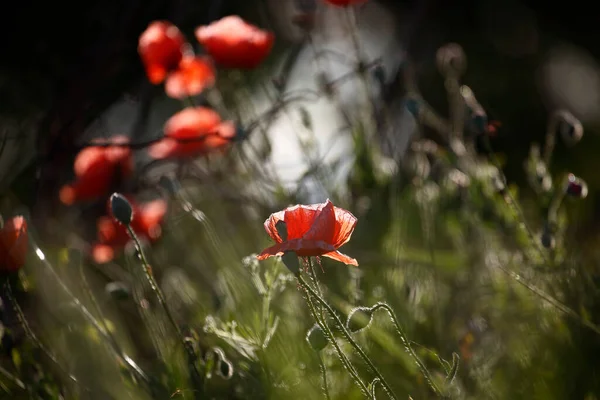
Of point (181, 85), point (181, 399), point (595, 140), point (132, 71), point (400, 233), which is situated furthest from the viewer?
point (595, 140)

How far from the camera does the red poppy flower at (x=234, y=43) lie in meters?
1.82

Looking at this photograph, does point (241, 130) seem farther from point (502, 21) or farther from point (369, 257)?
point (502, 21)

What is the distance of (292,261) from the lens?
1.04 metres

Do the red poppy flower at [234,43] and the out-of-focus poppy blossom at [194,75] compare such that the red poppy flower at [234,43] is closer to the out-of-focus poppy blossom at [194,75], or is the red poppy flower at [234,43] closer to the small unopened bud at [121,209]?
the out-of-focus poppy blossom at [194,75]


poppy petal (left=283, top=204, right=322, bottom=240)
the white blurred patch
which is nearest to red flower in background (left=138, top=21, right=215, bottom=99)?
poppy petal (left=283, top=204, right=322, bottom=240)

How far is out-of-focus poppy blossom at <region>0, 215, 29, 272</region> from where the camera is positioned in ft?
4.30

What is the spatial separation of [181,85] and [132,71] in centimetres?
69

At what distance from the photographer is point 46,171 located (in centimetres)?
213

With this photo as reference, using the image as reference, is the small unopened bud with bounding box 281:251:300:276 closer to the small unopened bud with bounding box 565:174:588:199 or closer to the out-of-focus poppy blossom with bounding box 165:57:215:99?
the small unopened bud with bounding box 565:174:588:199

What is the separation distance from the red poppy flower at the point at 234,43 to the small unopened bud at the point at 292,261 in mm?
880

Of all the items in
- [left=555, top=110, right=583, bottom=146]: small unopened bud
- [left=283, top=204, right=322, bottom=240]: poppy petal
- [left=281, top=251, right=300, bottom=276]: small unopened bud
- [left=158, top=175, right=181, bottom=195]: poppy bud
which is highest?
[left=281, top=251, right=300, bottom=276]: small unopened bud

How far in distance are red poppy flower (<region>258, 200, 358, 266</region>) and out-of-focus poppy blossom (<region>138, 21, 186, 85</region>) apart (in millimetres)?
837

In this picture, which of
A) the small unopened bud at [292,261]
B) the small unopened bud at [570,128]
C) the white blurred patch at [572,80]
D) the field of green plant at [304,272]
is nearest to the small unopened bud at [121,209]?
the field of green plant at [304,272]

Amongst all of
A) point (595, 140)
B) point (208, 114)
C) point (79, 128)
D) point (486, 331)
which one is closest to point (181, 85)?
point (208, 114)
